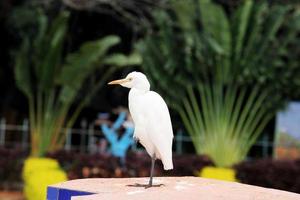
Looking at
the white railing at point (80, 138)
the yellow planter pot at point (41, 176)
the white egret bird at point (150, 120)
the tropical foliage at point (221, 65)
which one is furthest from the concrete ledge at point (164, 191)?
the white railing at point (80, 138)

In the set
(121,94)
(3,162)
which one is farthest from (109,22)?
(3,162)

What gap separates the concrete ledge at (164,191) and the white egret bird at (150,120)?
0.25 metres

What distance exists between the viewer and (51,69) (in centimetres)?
1255

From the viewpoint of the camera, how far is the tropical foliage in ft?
39.6

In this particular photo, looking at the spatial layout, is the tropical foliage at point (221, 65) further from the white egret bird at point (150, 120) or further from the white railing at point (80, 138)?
the white egret bird at point (150, 120)

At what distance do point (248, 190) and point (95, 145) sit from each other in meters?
11.3

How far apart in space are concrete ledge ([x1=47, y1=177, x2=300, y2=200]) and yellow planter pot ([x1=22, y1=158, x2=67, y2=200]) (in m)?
4.08

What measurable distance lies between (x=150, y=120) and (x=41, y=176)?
5.12m

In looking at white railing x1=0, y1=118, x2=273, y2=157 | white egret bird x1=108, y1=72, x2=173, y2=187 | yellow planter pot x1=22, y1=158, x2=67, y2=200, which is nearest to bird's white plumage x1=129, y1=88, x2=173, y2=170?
white egret bird x1=108, y1=72, x2=173, y2=187

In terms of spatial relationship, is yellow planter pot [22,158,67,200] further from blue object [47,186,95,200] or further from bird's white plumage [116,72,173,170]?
bird's white plumage [116,72,173,170]

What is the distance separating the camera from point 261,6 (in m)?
11.9

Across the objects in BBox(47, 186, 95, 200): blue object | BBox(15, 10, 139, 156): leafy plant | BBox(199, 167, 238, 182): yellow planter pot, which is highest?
BBox(15, 10, 139, 156): leafy plant

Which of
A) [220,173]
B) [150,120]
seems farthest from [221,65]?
[150,120]

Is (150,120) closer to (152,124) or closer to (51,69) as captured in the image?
(152,124)
